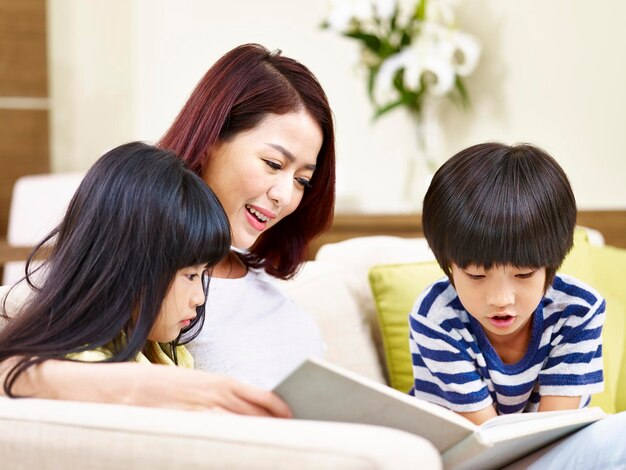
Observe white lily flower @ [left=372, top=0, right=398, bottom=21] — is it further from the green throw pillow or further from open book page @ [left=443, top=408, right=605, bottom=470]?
open book page @ [left=443, top=408, right=605, bottom=470]

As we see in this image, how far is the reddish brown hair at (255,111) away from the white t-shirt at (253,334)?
0.08 m

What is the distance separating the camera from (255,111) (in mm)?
A: 1537

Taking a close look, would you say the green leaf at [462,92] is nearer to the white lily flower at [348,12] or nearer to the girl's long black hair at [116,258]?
the white lily flower at [348,12]

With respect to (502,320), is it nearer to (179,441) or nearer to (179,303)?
(179,303)

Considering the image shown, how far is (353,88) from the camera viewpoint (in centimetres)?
363

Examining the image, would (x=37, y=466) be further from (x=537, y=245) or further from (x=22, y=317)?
(x=537, y=245)

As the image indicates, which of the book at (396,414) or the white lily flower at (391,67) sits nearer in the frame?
the book at (396,414)

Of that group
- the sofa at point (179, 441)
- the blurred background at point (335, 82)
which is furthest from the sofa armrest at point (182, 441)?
the blurred background at point (335, 82)

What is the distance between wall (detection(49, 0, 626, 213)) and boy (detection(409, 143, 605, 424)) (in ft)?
4.64

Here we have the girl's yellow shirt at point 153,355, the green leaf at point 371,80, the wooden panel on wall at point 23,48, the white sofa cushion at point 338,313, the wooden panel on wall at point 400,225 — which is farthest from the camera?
the wooden panel on wall at point 23,48

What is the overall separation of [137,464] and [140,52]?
138 inches

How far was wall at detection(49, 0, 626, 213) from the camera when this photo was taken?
2891 millimetres

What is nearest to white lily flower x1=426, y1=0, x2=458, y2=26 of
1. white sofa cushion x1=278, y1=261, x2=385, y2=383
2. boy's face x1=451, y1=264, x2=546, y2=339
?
white sofa cushion x1=278, y1=261, x2=385, y2=383

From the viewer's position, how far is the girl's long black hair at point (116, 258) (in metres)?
1.11
